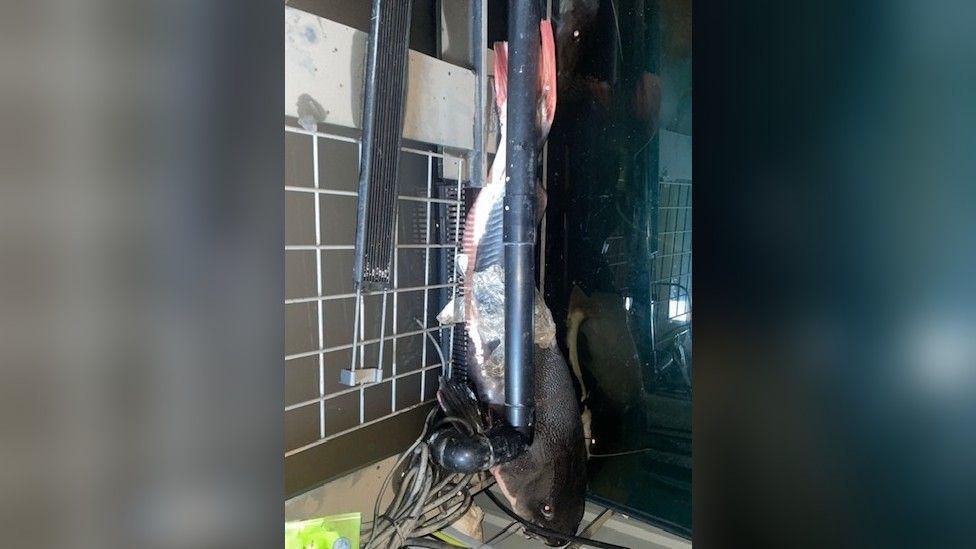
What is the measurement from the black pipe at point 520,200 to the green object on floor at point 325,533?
13.2 inches

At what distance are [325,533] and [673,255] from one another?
2.48 ft

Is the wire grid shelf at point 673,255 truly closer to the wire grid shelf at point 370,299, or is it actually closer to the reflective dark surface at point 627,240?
the reflective dark surface at point 627,240

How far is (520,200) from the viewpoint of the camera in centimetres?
104

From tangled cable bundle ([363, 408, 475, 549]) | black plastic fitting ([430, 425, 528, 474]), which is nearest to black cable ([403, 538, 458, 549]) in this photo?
tangled cable bundle ([363, 408, 475, 549])

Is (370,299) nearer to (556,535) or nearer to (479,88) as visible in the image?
(479,88)

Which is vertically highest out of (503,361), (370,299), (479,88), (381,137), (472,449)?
(479,88)

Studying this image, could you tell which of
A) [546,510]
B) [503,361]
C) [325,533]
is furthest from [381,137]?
[546,510]

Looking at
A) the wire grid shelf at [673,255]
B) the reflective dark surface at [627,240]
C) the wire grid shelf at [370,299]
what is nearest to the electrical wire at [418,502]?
the wire grid shelf at [370,299]

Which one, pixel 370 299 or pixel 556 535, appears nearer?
pixel 370 299

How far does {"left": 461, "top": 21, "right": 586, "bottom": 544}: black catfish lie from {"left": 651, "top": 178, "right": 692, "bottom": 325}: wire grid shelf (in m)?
0.25

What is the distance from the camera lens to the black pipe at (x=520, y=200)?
3.42 feet

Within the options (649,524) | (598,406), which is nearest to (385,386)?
(598,406)
